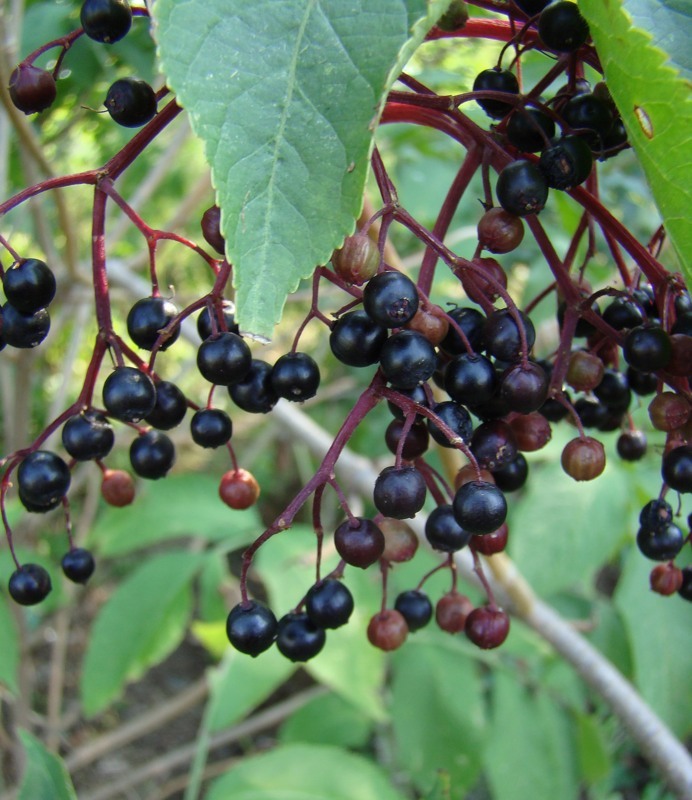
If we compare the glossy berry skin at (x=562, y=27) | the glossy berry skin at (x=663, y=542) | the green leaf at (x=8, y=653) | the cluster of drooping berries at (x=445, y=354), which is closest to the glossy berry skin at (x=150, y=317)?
the cluster of drooping berries at (x=445, y=354)

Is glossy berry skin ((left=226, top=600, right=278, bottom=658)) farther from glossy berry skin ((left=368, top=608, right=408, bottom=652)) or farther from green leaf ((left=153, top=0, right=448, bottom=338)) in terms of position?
green leaf ((left=153, top=0, right=448, bottom=338))

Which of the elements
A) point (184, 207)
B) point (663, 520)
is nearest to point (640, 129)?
point (663, 520)

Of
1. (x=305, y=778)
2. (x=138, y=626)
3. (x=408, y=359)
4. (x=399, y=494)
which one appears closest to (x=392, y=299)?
(x=408, y=359)

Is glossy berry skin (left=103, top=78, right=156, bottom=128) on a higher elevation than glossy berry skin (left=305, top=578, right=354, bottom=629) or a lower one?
higher

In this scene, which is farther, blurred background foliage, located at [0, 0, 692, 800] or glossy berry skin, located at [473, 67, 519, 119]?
blurred background foliage, located at [0, 0, 692, 800]

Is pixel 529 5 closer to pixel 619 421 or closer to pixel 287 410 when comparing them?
pixel 619 421

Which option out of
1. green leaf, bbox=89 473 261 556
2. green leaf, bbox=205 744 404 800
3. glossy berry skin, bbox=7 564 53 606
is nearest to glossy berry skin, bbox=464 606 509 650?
glossy berry skin, bbox=7 564 53 606

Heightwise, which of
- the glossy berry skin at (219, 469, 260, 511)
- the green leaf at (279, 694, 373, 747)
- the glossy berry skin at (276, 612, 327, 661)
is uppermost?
the glossy berry skin at (219, 469, 260, 511)
